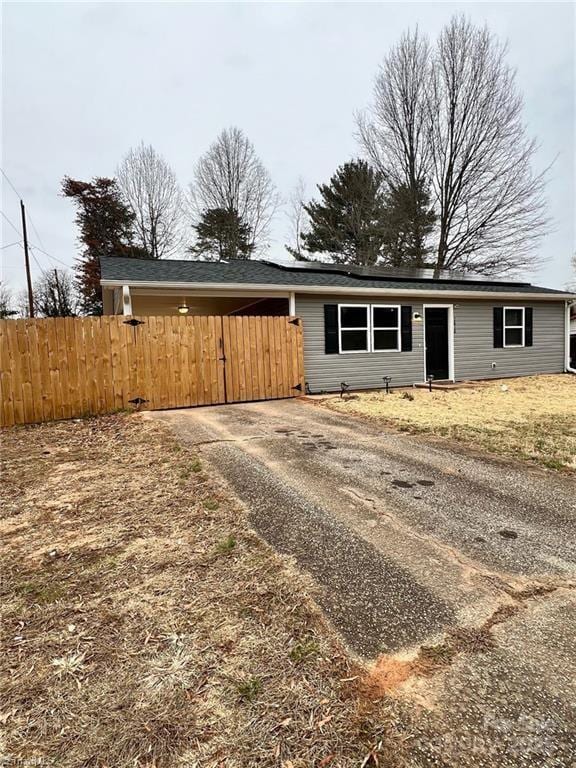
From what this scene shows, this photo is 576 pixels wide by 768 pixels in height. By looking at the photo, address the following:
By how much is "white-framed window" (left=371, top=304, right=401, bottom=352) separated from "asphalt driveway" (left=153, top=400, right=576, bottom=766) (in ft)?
→ 18.6

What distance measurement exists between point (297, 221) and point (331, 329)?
16973 mm

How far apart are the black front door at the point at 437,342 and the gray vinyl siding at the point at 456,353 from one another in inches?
10.0

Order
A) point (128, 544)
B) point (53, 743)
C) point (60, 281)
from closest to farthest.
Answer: point (53, 743), point (128, 544), point (60, 281)

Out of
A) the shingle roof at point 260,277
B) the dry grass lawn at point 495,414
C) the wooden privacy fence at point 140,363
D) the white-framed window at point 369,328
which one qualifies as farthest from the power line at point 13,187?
the dry grass lawn at point 495,414

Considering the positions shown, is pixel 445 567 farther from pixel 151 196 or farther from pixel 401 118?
pixel 151 196

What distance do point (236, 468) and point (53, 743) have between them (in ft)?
9.17

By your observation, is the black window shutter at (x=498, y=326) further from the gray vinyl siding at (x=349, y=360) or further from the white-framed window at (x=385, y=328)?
the white-framed window at (x=385, y=328)

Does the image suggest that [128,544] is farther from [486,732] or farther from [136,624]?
[486,732]

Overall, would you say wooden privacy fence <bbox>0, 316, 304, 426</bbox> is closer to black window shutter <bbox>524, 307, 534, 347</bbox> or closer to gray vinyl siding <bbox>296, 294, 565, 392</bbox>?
gray vinyl siding <bbox>296, 294, 565, 392</bbox>

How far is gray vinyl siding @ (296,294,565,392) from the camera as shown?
940 centimetres

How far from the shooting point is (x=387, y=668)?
58.2 inches

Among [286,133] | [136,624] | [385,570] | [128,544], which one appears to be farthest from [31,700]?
[286,133]

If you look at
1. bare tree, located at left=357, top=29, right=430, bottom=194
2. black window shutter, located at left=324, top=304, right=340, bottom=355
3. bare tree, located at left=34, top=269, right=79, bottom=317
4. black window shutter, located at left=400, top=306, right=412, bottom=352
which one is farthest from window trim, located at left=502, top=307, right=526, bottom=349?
bare tree, located at left=34, top=269, right=79, bottom=317

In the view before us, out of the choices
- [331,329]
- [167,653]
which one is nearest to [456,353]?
[331,329]
